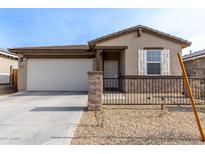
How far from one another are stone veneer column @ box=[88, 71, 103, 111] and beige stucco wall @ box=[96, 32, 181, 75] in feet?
18.3

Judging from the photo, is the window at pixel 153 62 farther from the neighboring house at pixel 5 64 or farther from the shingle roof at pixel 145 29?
the neighboring house at pixel 5 64

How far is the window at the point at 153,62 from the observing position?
11977mm

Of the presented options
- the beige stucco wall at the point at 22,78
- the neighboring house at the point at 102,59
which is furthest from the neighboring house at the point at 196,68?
the beige stucco wall at the point at 22,78

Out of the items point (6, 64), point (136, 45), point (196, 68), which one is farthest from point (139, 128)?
point (6, 64)

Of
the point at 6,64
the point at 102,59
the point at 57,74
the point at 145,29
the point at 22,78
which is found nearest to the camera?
the point at 145,29

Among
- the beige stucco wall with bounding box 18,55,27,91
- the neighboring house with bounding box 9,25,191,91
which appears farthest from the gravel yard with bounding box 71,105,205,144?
the beige stucco wall with bounding box 18,55,27,91

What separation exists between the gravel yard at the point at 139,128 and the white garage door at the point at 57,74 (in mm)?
8675

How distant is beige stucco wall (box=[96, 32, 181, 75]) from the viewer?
12.0 metres

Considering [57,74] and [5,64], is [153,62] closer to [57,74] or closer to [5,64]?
[57,74]

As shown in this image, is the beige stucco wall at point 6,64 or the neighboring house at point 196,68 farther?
the beige stucco wall at point 6,64

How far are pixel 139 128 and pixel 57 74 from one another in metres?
11.5

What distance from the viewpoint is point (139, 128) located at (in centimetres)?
475
